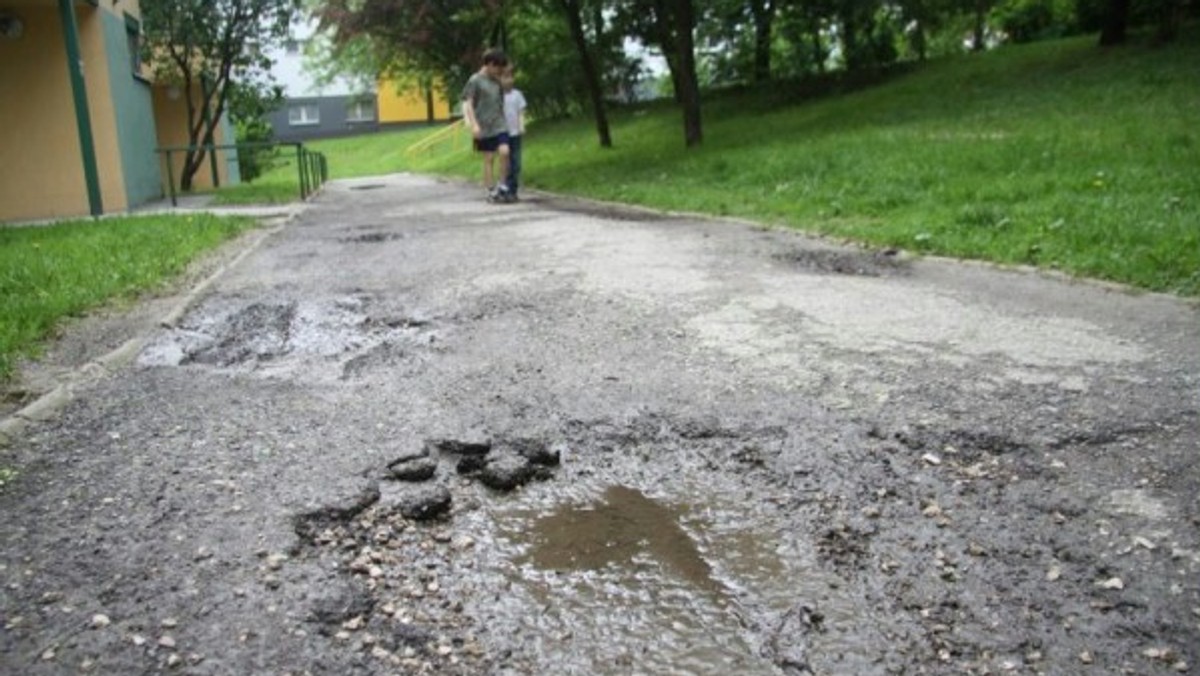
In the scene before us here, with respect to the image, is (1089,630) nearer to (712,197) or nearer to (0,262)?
(0,262)

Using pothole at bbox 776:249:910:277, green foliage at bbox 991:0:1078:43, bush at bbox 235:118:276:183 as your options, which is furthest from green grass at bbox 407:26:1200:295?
bush at bbox 235:118:276:183

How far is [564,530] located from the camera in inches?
102

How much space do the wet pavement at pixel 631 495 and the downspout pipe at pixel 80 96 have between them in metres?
7.75

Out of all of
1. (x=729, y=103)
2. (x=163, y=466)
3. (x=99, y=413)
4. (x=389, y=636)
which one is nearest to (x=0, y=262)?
(x=99, y=413)

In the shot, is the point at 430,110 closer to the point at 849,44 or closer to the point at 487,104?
the point at 849,44

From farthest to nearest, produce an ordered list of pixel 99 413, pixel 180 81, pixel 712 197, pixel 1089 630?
pixel 180 81 → pixel 712 197 → pixel 99 413 → pixel 1089 630

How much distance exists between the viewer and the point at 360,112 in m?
52.4

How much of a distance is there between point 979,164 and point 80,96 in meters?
10.5

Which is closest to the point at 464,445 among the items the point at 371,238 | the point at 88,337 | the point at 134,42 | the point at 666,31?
the point at 88,337

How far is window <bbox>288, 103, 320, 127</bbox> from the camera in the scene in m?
51.0

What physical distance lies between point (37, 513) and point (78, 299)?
3.26 metres

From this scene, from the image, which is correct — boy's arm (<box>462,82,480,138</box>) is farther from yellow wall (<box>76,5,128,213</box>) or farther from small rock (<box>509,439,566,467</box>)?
small rock (<box>509,439,566,467</box>)

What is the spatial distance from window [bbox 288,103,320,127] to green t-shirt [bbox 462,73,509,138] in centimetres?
4311

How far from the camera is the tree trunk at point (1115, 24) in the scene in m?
17.8
